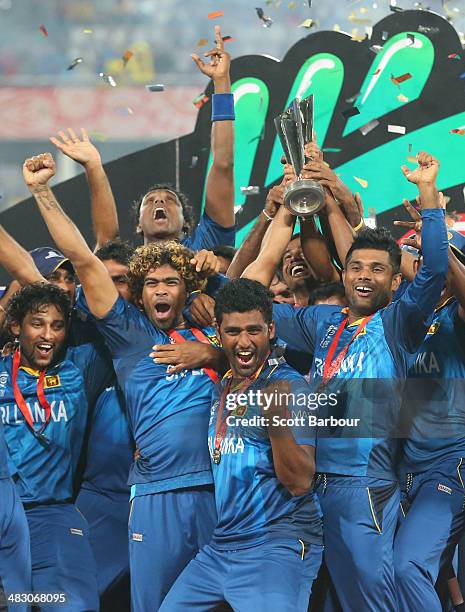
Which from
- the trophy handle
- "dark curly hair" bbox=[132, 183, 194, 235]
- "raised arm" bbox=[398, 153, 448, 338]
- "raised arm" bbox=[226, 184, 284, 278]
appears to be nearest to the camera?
"raised arm" bbox=[398, 153, 448, 338]

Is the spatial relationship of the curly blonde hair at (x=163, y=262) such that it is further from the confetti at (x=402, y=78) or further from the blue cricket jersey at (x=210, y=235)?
the confetti at (x=402, y=78)

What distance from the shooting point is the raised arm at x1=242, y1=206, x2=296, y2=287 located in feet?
15.6

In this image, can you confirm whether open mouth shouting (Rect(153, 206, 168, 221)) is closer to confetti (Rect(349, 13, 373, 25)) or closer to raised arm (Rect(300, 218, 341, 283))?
raised arm (Rect(300, 218, 341, 283))

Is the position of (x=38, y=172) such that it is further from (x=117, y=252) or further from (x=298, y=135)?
(x=298, y=135)

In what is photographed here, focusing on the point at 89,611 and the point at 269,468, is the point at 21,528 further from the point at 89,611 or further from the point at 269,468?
the point at 269,468

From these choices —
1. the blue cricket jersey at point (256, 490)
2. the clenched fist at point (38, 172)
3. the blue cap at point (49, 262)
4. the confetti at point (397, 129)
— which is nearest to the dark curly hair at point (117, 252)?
the blue cap at point (49, 262)

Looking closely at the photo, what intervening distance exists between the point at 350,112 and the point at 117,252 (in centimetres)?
229

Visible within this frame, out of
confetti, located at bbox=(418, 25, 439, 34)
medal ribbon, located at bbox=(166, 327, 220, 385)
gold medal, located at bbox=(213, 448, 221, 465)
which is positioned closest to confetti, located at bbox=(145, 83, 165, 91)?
confetti, located at bbox=(418, 25, 439, 34)

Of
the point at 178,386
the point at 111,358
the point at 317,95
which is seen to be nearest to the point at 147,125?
the point at 317,95

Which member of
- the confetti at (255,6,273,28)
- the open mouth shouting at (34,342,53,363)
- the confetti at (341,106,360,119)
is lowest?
the open mouth shouting at (34,342,53,363)

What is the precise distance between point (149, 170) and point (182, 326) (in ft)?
8.22

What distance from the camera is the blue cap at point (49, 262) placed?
5.20 meters

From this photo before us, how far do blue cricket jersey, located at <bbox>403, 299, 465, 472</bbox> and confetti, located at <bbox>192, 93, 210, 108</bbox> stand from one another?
270cm

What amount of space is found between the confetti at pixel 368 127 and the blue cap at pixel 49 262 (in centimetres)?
242
